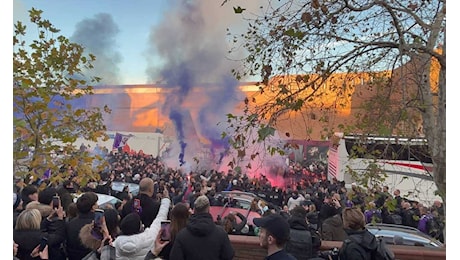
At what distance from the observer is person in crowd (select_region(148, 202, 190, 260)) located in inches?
88.7

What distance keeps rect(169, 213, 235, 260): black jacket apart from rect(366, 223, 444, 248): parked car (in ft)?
9.21

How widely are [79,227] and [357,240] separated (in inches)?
74.7

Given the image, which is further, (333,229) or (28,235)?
(333,229)

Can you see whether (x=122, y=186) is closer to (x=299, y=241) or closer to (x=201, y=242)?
(x=299, y=241)

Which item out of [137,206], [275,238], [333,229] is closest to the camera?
[275,238]

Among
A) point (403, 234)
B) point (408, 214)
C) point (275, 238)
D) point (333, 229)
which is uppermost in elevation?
point (275, 238)

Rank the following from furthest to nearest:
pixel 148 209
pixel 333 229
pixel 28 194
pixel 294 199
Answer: pixel 294 199 < pixel 333 229 < pixel 28 194 < pixel 148 209

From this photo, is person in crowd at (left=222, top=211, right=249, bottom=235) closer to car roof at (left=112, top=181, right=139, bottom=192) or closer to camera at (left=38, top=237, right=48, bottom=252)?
camera at (left=38, top=237, right=48, bottom=252)

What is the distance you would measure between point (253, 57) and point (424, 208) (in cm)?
350

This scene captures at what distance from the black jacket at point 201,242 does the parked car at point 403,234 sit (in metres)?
2.81

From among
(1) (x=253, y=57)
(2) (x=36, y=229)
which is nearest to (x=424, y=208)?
(1) (x=253, y=57)

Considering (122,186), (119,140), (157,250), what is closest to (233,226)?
(157,250)

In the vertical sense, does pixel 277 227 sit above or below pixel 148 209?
above

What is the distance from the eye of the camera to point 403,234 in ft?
15.6
